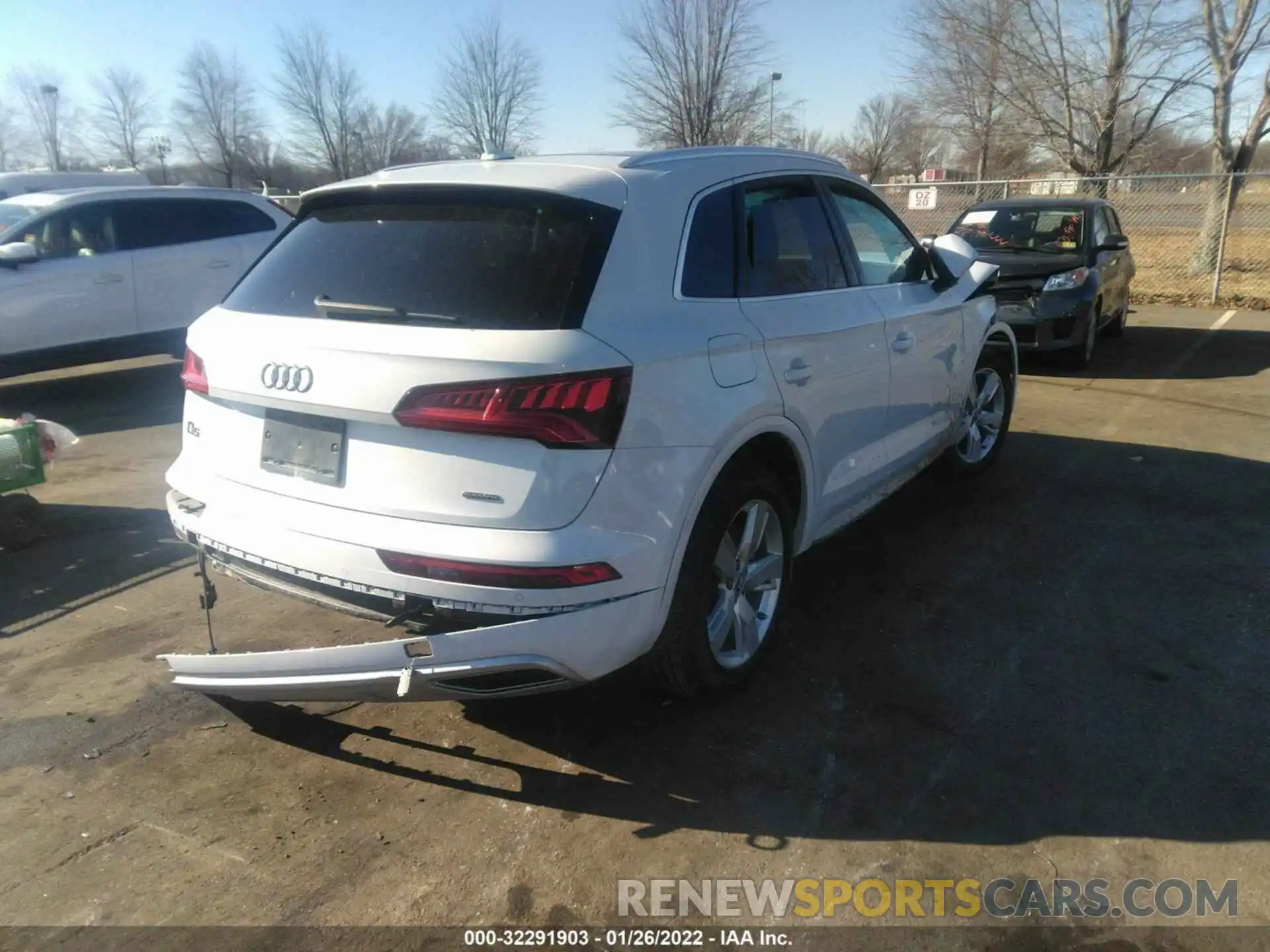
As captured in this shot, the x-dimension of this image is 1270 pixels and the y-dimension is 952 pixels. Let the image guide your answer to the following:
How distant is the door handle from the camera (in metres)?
3.40

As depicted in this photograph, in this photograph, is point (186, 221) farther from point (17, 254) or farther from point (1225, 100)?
point (1225, 100)

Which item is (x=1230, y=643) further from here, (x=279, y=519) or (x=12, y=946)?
(x=12, y=946)

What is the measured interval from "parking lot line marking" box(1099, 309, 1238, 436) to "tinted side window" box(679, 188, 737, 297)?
4944 millimetres

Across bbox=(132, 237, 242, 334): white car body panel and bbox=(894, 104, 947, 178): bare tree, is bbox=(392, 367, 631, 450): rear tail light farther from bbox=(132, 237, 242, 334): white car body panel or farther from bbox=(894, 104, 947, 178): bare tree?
bbox=(894, 104, 947, 178): bare tree

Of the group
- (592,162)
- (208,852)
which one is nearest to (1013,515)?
(592,162)

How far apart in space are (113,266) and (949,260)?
770 centimetres

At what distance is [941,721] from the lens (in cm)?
334

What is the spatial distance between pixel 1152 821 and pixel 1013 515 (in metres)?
2.74

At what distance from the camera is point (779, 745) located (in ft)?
10.5

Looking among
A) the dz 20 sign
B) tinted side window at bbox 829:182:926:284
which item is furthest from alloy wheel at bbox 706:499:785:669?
the dz 20 sign

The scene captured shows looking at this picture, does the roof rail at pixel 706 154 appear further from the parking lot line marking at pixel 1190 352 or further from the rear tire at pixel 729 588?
the parking lot line marking at pixel 1190 352

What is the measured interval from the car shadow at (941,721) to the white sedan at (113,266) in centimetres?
684

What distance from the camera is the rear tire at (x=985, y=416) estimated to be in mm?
5750

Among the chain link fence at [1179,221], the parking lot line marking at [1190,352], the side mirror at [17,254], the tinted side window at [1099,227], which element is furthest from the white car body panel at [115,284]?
the chain link fence at [1179,221]
